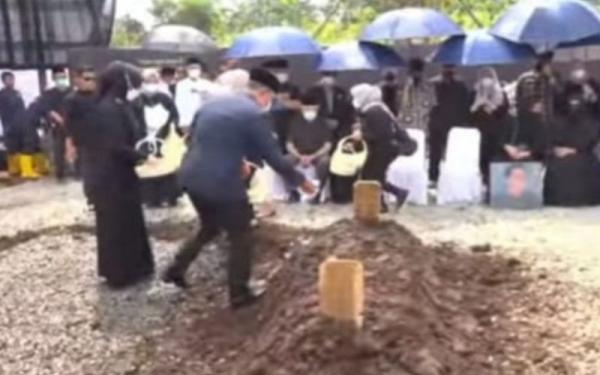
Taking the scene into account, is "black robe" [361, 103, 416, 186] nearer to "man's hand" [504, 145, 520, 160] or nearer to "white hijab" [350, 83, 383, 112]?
"white hijab" [350, 83, 383, 112]

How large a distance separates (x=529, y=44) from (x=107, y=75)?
6.33 meters

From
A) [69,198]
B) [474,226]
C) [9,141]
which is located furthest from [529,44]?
[9,141]

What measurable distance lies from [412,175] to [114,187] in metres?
5.10

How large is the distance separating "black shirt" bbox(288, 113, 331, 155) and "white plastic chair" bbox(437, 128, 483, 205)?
1.44 meters

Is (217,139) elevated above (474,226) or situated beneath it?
elevated above

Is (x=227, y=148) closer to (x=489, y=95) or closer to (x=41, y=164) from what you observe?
(x=489, y=95)

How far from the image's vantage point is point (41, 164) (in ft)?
59.1

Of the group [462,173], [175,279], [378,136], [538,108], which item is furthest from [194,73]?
[175,279]

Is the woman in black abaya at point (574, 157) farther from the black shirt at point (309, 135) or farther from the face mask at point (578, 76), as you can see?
the black shirt at point (309, 135)

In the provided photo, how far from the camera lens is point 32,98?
1878 centimetres

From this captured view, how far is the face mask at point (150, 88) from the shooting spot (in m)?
12.4

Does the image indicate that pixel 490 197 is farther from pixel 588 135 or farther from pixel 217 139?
pixel 217 139

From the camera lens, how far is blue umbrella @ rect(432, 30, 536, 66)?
13773mm

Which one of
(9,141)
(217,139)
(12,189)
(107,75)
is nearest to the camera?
(217,139)
